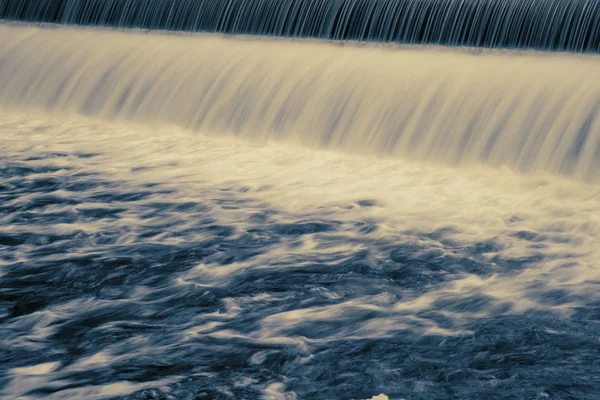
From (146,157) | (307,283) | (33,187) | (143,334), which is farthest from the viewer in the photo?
(146,157)

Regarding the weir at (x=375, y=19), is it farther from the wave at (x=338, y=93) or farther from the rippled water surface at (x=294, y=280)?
the rippled water surface at (x=294, y=280)

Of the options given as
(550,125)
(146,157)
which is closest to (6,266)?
(146,157)

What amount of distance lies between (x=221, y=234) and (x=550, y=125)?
2239 millimetres

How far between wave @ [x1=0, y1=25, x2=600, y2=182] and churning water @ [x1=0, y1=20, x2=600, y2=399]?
0.7 inches

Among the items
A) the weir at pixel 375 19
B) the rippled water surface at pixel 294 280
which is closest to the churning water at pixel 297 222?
the rippled water surface at pixel 294 280

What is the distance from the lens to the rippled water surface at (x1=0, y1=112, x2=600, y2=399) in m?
3.34

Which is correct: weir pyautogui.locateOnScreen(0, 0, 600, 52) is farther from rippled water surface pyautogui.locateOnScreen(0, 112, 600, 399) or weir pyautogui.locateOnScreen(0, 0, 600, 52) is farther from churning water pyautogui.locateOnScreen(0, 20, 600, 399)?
rippled water surface pyautogui.locateOnScreen(0, 112, 600, 399)

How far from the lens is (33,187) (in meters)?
5.71

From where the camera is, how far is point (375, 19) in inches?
290

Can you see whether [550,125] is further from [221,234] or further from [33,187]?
[33,187]

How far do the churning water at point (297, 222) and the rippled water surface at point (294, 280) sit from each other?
0.04 ft

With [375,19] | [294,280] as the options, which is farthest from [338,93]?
[294,280]

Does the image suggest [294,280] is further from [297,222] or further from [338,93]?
[338,93]

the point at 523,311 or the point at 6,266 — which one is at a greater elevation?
the point at 523,311
